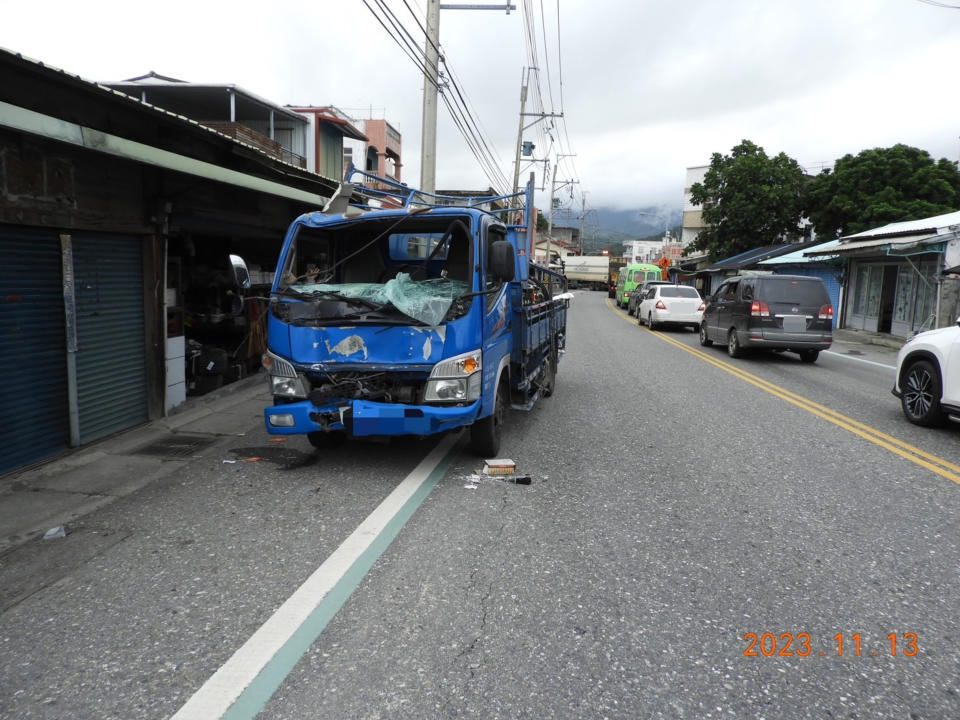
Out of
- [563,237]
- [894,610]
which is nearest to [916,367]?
[894,610]

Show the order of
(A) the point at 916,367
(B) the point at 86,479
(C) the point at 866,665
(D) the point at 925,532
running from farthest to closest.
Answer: (A) the point at 916,367
(B) the point at 86,479
(D) the point at 925,532
(C) the point at 866,665

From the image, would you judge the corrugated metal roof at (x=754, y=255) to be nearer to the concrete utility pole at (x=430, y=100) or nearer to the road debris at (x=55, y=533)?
the concrete utility pole at (x=430, y=100)

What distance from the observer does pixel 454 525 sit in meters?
4.57

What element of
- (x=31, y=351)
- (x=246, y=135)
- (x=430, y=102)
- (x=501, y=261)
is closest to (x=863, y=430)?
(x=501, y=261)

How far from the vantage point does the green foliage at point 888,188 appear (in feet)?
91.5

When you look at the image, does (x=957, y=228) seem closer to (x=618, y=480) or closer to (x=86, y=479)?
(x=618, y=480)

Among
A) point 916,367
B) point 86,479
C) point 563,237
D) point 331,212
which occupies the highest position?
point 563,237

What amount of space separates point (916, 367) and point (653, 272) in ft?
94.2

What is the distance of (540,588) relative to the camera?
3.66m

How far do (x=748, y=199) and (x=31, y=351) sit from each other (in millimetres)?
37177

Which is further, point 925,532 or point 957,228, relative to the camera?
point 957,228

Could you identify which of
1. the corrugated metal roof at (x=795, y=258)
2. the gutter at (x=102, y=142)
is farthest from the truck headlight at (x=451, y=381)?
the corrugated metal roof at (x=795, y=258)

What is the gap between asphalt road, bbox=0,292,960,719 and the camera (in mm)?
2770

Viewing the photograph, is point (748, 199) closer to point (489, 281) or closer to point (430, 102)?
point (430, 102)
